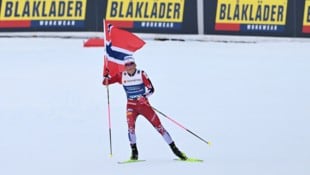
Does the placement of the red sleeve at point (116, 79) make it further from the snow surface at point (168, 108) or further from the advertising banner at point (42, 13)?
the advertising banner at point (42, 13)

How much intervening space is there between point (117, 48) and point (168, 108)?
391 centimetres

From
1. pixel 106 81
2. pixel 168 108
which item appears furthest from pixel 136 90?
pixel 168 108

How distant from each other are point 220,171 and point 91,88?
7.01 metres

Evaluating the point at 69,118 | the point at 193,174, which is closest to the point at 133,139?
the point at 193,174

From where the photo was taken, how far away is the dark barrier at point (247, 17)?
73.0 ft

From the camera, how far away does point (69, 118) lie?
1307cm

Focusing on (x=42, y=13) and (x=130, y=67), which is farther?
(x=42, y=13)

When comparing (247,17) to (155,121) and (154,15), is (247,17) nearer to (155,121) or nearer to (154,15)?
(154,15)

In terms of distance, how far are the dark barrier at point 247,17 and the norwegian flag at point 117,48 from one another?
12.1 m

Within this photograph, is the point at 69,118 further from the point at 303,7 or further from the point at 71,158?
the point at 303,7

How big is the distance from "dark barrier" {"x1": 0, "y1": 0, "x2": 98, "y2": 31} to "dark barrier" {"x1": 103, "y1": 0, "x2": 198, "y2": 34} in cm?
59

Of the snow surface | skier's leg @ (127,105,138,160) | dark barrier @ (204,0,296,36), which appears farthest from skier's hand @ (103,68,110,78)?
dark barrier @ (204,0,296,36)

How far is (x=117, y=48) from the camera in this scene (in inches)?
406

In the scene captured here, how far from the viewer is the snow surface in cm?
992
